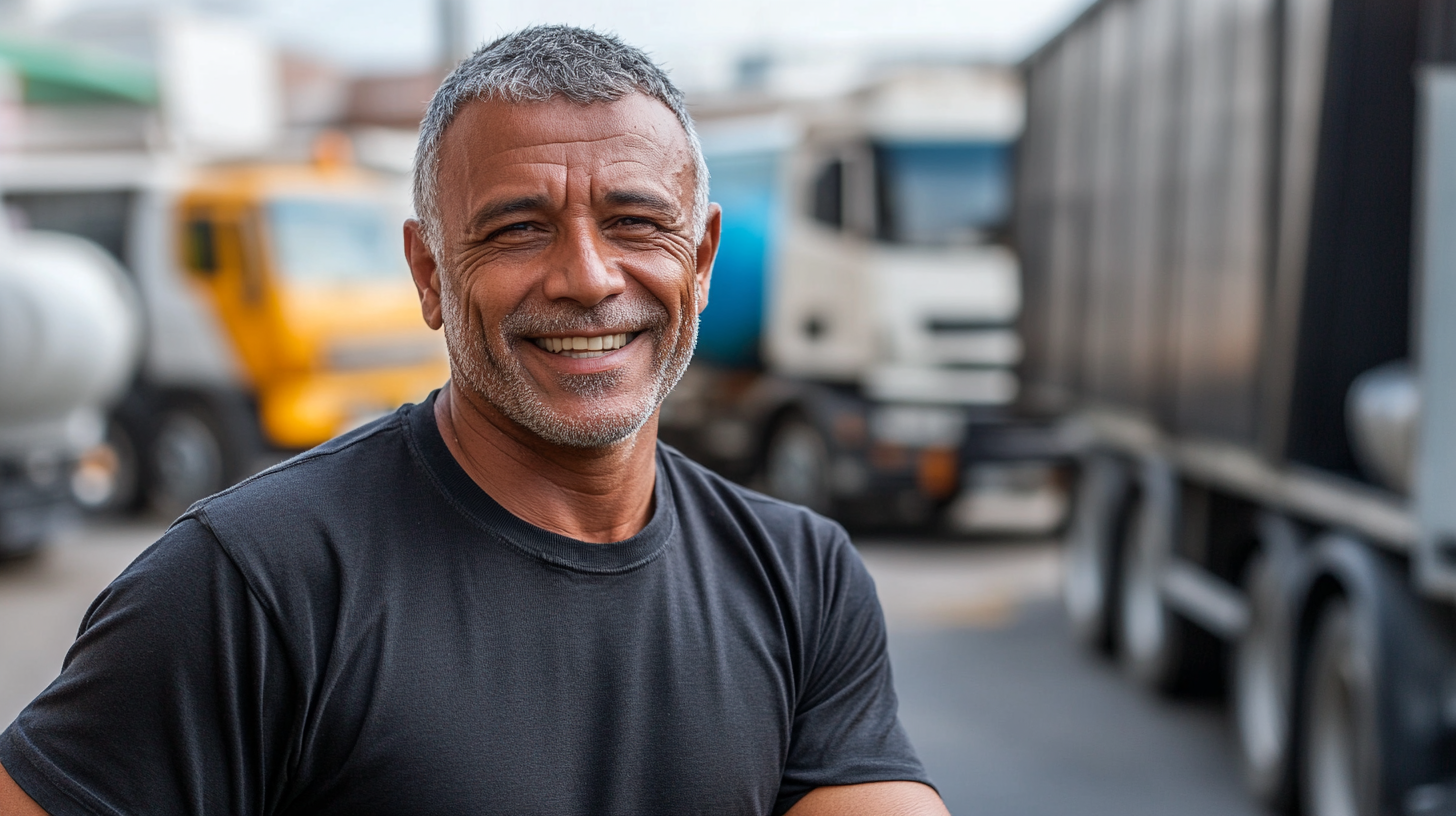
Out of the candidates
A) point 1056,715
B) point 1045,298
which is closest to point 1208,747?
point 1056,715

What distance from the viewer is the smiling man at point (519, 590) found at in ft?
5.02

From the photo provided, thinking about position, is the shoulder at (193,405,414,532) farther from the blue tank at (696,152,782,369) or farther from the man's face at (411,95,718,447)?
the blue tank at (696,152,782,369)

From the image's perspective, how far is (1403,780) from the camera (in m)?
4.28

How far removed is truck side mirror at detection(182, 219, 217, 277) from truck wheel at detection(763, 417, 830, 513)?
4642mm

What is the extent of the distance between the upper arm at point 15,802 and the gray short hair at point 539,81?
72 cm

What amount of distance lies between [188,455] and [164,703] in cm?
1158

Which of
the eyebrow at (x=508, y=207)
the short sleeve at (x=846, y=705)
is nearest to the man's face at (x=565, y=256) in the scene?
the eyebrow at (x=508, y=207)

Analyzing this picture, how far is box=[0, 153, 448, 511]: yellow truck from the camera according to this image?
1230 centimetres

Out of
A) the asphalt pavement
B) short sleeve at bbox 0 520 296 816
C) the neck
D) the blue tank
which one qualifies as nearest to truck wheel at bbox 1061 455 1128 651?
the asphalt pavement

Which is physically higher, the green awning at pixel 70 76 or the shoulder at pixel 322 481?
the green awning at pixel 70 76

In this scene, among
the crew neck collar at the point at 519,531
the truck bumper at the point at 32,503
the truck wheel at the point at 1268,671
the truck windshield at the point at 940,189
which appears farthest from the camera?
the truck windshield at the point at 940,189

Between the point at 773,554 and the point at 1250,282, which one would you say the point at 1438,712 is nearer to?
the point at 1250,282

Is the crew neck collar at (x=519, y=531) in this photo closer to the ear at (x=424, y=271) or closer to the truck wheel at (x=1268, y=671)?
the ear at (x=424, y=271)

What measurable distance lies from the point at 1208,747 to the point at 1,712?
507cm
